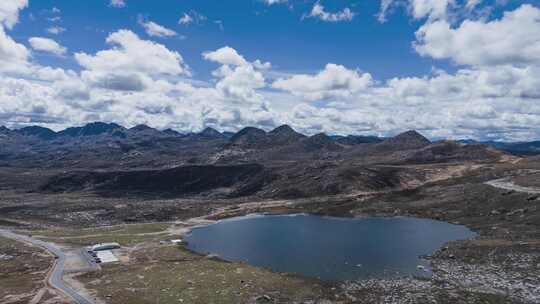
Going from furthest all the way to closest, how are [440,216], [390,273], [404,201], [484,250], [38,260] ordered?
1. [404,201]
2. [440,216]
3. [38,260]
4. [484,250]
5. [390,273]

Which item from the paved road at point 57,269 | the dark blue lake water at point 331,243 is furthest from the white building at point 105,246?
the dark blue lake water at point 331,243

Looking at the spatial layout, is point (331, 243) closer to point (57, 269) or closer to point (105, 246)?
point (105, 246)

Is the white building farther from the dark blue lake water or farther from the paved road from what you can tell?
the dark blue lake water

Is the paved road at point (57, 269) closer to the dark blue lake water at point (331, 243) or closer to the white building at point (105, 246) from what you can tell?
the white building at point (105, 246)

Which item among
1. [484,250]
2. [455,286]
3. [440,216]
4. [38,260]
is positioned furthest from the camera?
[440,216]

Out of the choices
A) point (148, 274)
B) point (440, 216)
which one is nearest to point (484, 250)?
point (440, 216)

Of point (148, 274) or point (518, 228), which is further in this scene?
point (518, 228)

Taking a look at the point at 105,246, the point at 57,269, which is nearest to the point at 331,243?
the point at 105,246

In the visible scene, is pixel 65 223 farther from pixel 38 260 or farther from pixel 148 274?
pixel 148 274
